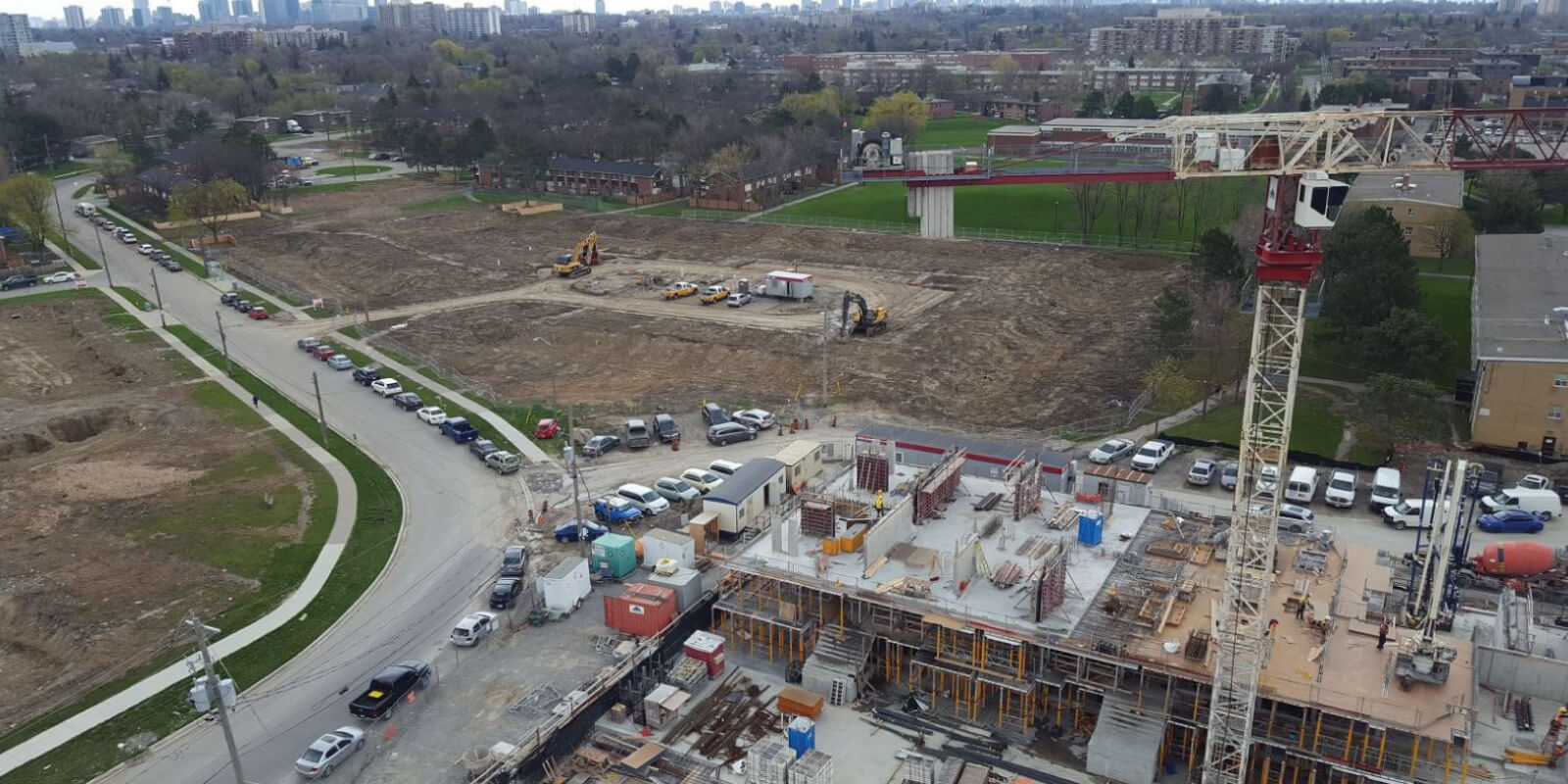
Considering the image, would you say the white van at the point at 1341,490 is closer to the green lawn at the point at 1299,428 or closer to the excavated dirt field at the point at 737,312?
the green lawn at the point at 1299,428

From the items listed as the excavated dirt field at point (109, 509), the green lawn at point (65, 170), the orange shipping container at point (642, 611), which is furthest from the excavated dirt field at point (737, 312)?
the green lawn at point (65, 170)

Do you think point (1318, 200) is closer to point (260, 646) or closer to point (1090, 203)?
point (260, 646)

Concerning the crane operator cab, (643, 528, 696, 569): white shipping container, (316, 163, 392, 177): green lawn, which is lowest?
(643, 528, 696, 569): white shipping container

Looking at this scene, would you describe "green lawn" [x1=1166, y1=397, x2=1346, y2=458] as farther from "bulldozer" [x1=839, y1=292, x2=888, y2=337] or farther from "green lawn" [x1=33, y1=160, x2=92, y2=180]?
"green lawn" [x1=33, y1=160, x2=92, y2=180]

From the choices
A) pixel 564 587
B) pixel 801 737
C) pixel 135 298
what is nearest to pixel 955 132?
pixel 135 298

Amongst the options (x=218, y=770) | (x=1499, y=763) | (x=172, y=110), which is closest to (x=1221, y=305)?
(x=1499, y=763)

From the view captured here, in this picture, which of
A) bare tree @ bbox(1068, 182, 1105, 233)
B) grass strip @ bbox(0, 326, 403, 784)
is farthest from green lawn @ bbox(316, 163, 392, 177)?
grass strip @ bbox(0, 326, 403, 784)
